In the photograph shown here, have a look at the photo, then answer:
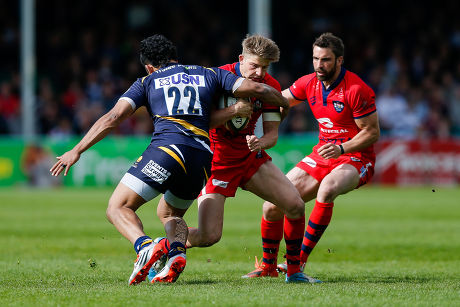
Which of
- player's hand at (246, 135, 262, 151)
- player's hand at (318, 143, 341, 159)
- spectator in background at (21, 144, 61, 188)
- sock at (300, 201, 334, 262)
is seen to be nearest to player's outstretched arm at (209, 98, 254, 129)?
player's hand at (246, 135, 262, 151)

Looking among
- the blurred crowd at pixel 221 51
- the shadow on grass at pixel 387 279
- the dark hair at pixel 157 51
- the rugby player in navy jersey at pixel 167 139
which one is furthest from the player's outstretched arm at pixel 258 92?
the blurred crowd at pixel 221 51

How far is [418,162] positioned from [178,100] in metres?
17.4

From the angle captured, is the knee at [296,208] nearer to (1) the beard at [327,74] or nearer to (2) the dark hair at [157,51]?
(1) the beard at [327,74]

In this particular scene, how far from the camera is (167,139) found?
679 centimetres

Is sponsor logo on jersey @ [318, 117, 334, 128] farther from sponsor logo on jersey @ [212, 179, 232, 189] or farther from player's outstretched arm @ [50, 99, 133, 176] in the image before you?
player's outstretched arm @ [50, 99, 133, 176]

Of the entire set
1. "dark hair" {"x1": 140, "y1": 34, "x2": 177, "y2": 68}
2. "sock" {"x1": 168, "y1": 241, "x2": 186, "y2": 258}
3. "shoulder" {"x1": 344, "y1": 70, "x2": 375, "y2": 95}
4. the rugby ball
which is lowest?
"sock" {"x1": 168, "y1": 241, "x2": 186, "y2": 258}

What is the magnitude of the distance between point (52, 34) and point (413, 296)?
22.6 metres

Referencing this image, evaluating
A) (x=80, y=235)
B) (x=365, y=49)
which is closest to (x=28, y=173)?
(x=80, y=235)

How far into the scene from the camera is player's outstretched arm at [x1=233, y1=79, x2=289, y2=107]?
694 centimetres

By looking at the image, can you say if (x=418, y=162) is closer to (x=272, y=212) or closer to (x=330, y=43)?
(x=330, y=43)

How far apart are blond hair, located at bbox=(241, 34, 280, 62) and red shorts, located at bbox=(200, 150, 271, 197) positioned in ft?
3.36

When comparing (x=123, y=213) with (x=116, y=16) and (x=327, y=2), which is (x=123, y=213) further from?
(x=327, y=2)

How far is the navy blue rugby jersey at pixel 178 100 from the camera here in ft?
22.3

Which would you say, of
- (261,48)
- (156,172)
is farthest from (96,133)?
(261,48)
